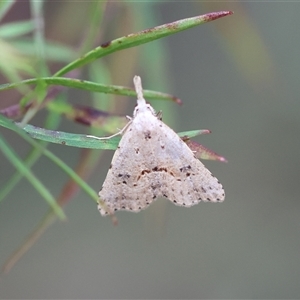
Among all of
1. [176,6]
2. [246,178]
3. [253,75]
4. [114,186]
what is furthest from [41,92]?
[246,178]

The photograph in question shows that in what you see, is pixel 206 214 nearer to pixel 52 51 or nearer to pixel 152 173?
pixel 52 51

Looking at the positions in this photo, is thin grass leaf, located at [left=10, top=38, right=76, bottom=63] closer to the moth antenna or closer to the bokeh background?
the moth antenna

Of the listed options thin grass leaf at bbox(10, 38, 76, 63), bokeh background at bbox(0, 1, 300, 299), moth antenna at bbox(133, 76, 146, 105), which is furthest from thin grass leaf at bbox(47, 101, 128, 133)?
bokeh background at bbox(0, 1, 300, 299)

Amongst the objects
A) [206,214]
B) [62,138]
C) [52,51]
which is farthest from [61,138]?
[206,214]

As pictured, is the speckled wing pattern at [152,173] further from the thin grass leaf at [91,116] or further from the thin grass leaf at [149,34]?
the thin grass leaf at [149,34]

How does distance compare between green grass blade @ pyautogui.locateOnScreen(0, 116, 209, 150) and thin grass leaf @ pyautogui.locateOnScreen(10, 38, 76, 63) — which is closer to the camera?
green grass blade @ pyautogui.locateOnScreen(0, 116, 209, 150)

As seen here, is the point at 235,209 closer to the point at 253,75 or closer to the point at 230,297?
the point at 230,297
